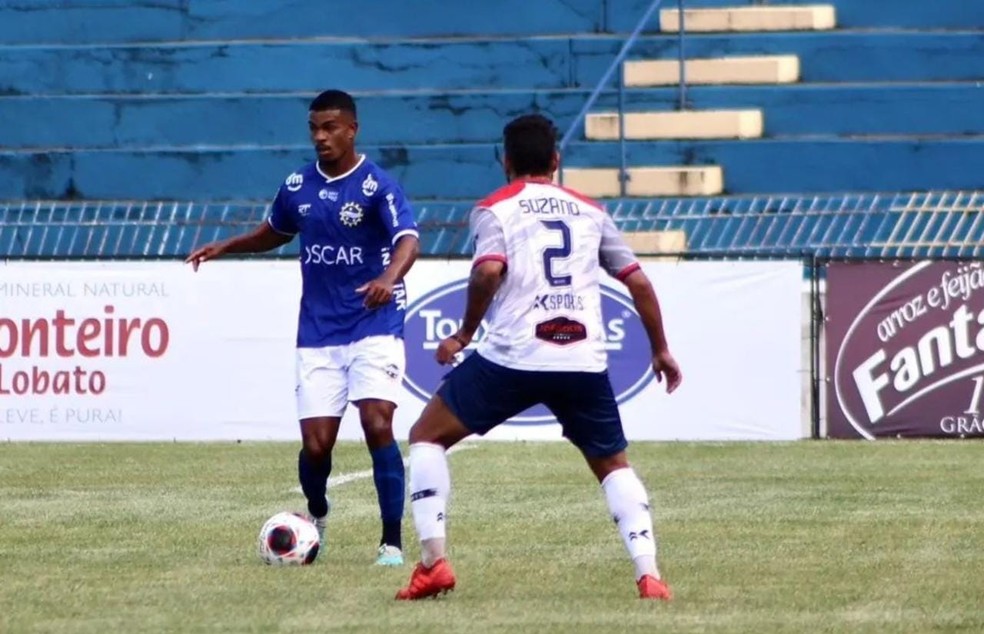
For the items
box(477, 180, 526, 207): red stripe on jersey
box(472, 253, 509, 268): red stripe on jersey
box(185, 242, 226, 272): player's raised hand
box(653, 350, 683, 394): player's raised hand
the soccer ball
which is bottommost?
the soccer ball

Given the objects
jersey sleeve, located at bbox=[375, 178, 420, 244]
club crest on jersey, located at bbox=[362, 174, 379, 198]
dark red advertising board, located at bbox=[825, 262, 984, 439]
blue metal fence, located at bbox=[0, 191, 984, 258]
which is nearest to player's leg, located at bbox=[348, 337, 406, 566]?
jersey sleeve, located at bbox=[375, 178, 420, 244]

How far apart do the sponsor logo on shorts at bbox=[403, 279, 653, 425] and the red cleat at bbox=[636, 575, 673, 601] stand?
9.05 meters

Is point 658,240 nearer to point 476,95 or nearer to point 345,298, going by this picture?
point 476,95

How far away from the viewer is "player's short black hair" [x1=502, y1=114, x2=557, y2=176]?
24.0ft

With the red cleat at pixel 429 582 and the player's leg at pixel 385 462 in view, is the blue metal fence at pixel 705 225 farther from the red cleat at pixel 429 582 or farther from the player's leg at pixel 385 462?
the red cleat at pixel 429 582

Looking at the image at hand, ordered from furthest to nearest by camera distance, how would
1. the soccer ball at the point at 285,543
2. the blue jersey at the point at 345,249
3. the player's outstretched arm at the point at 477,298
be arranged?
the blue jersey at the point at 345,249
the soccer ball at the point at 285,543
the player's outstretched arm at the point at 477,298

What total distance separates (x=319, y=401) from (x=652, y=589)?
7.09 feet

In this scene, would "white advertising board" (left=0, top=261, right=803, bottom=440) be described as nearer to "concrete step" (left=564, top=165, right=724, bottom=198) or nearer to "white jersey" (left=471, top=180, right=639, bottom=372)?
"concrete step" (left=564, top=165, right=724, bottom=198)

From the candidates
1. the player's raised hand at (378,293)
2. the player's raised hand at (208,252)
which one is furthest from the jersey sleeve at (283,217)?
the player's raised hand at (378,293)

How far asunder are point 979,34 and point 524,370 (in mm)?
17312

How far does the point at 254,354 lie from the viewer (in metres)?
16.6

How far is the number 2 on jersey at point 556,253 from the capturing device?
7.29m

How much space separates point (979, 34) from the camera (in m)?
23.5

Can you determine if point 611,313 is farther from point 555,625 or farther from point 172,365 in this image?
point 555,625
